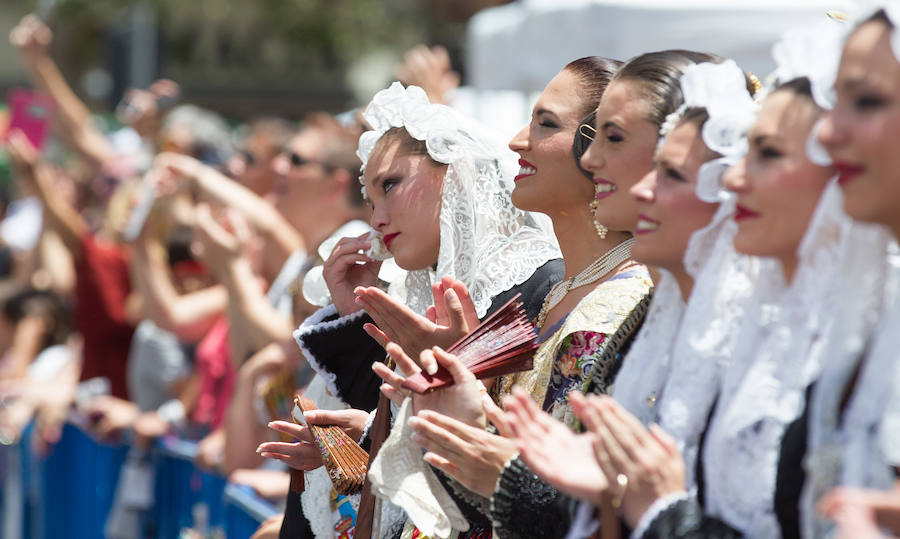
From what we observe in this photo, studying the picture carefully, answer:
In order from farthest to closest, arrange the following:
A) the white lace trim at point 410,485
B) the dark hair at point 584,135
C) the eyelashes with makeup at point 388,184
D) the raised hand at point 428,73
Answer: the raised hand at point 428,73 → the eyelashes with makeup at point 388,184 → the dark hair at point 584,135 → the white lace trim at point 410,485

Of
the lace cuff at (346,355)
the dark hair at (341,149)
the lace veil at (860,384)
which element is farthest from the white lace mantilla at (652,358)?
the dark hair at (341,149)

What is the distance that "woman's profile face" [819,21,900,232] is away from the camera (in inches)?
64.2

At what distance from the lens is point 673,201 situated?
2064 mm

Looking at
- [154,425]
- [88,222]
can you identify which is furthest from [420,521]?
[88,222]

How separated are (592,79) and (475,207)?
43cm

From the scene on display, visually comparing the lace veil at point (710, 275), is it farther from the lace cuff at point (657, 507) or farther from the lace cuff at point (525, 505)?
the lace cuff at point (525, 505)

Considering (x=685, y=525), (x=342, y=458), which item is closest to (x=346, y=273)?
(x=342, y=458)

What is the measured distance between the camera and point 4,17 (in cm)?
3059

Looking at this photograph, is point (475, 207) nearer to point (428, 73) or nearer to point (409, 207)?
point (409, 207)

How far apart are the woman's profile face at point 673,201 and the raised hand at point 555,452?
1.10 feet

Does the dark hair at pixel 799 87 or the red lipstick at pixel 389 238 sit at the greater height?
the dark hair at pixel 799 87

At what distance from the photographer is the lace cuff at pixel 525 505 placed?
7.57 feet

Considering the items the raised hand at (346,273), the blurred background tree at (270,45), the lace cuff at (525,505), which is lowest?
the lace cuff at (525,505)

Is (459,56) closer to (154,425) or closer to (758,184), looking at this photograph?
(154,425)
